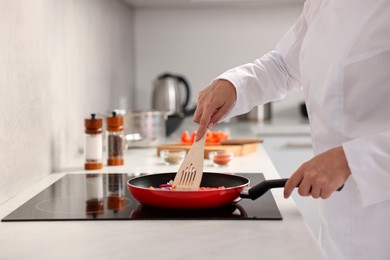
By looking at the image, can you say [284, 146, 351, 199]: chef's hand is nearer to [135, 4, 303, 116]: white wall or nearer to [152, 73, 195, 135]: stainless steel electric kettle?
[152, 73, 195, 135]: stainless steel electric kettle

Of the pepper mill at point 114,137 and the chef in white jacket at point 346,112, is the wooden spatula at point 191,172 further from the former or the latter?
the pepper mill at point 114,137

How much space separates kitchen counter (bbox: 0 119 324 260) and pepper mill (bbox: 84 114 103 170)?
0.49 metres

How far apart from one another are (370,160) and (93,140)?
841mm

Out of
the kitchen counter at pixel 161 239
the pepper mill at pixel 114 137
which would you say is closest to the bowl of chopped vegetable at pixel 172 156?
the pepper mill at pixel 114 137

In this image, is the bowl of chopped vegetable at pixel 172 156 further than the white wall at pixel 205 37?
No

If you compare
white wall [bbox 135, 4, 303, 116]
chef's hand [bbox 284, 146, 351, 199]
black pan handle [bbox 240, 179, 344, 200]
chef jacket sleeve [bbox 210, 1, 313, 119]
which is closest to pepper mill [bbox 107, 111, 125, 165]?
chef jacket sleeve [bbox 210, 1, 313, 119]

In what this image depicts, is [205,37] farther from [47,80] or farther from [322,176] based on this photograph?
[322,176]

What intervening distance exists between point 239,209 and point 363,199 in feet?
0.77

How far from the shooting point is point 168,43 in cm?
316

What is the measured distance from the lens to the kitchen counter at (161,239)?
2.77ft

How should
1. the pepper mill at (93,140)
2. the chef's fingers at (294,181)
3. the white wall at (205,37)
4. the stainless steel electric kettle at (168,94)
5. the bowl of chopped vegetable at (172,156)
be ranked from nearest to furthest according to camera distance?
the chef's fingers at (294,181), the pepper mill at (93,140), the bowl of chopped vegetable at (172,156), the stainless steel electric kettle at (168,94), the white wall at (205,37)

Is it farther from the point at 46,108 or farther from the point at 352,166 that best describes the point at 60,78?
the point at 352,166

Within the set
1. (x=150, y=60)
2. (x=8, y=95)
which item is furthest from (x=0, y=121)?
(x=150, y=60)

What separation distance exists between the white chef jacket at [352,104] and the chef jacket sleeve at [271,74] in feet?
0.11
